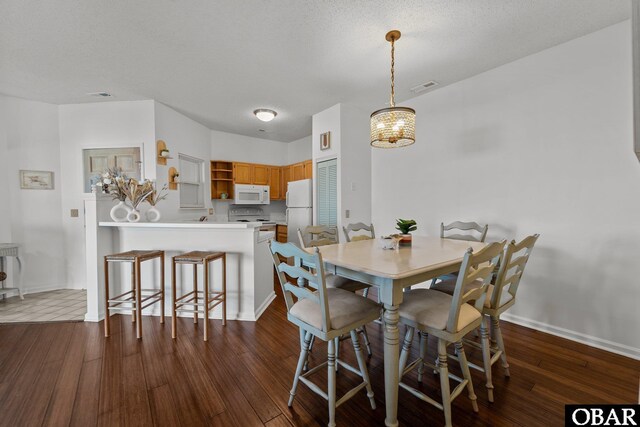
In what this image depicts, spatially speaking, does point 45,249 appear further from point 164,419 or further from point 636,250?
point 636,250

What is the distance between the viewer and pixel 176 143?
413 centimetres

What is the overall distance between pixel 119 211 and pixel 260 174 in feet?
9.85

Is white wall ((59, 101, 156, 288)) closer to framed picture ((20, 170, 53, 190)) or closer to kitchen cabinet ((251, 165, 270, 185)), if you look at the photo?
framed picture ((20, 170, 53, 190))

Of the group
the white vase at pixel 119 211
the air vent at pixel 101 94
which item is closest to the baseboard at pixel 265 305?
the white vase at pixel 119 211

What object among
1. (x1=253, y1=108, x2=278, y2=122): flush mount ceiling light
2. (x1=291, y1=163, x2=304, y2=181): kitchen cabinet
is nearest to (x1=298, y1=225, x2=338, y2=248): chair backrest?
(x1=253, y1=108, x2=278, y2=122): flush mount ceiling light

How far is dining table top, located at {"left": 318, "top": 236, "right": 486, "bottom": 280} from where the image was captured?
1318 mm

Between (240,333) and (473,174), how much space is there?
2.98 metres

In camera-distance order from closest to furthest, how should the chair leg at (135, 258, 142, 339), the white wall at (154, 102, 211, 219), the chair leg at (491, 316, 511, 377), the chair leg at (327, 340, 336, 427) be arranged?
the chair leg at (327, 340, 336, 427), the chair leg at (491, 316, 511, 377), the chair leg at (135, 258, 142, 339), the white wall at (154, 102, 211, 219)

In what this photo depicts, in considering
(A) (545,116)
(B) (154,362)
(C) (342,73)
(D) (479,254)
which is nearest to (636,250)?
(A) (545,116)

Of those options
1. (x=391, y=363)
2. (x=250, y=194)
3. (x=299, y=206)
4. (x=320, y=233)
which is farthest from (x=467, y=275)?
(x=250, y=194)

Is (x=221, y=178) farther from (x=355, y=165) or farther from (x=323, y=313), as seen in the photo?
(x=323, y=313)

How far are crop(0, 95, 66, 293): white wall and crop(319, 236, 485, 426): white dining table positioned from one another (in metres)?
4.40

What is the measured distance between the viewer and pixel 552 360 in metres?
1.95

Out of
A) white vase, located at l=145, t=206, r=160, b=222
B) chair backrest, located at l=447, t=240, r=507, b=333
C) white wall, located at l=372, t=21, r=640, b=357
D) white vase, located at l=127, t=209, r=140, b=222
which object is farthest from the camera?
white vase, located at l=145, t=206, r=160, b=222
